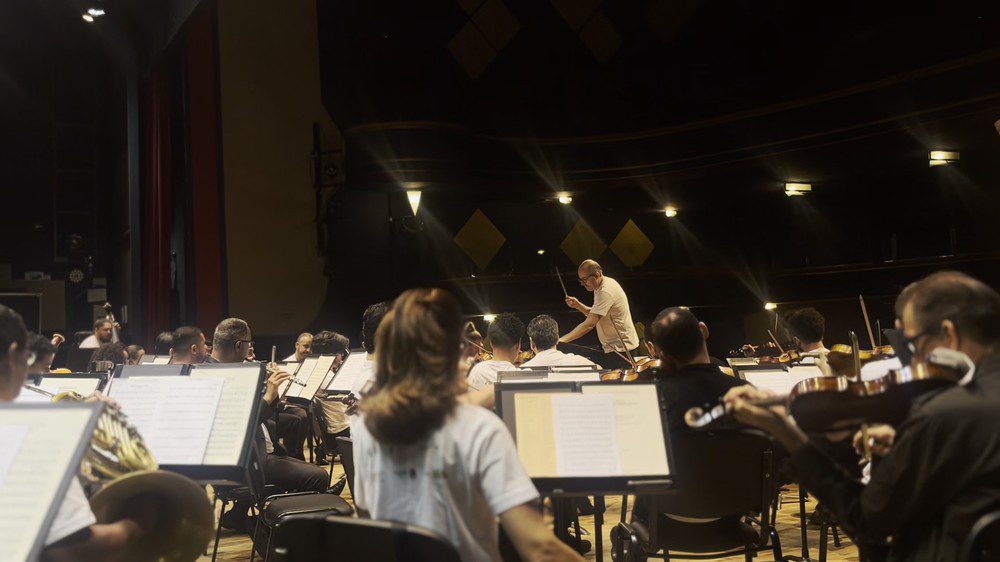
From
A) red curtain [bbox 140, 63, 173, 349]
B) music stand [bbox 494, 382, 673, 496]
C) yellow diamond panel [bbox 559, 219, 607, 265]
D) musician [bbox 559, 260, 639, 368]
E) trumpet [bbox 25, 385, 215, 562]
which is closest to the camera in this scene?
trumpet [bbox 25, 385, 215, 562]

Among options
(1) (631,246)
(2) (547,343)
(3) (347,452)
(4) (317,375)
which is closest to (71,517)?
(3) (347,452)

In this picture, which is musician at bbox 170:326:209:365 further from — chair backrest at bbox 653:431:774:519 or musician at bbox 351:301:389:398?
chair backrest at bbox 653:431:774:519

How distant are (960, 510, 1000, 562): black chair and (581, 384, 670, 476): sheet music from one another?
1162 millimetres

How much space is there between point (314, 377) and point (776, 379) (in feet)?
11.0

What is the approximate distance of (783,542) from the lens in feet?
17.5

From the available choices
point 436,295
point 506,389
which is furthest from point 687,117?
point 436,295

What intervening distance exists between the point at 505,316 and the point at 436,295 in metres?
3.41

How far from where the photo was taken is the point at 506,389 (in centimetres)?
315

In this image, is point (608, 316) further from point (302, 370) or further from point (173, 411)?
point (173, 411)

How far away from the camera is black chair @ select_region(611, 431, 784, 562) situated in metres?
3.44

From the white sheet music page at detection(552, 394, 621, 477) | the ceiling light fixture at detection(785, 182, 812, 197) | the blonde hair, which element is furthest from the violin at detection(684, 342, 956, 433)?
the ceiling light fixture at detection(785, 182, 812, 197)

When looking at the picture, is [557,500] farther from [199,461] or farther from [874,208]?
[874,208]

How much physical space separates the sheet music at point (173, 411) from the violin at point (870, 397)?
219 centimetres

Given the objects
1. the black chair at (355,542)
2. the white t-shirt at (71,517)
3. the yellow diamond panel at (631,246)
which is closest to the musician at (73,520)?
the white t-shirt at (71,517)
